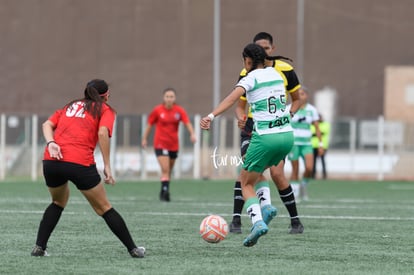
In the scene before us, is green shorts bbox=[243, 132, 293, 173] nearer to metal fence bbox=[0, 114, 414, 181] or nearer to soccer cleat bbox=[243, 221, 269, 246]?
soccer cleat bbox=[243, 221, 269, 246]

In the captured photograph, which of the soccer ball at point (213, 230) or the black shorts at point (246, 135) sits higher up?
the black shorts at point (246, 135)

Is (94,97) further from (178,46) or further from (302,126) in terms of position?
(178,46)

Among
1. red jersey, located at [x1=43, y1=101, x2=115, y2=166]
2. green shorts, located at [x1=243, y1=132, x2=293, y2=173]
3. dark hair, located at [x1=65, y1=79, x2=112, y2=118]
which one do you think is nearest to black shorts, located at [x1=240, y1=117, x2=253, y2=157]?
green shorts, located at [x1=243, y1=132, x2=293, y2=173]

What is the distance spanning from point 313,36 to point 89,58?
1078cm

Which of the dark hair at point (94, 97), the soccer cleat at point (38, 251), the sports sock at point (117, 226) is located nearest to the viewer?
the dark hair at point (94, 97)

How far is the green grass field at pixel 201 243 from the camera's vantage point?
9.13 metres

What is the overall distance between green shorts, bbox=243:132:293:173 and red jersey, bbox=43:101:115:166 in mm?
1810

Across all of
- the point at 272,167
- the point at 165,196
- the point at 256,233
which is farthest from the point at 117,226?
the point at 165,196

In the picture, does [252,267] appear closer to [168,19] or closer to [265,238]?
[265,238]

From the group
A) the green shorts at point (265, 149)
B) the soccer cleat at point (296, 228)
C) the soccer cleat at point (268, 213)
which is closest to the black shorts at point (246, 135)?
the soccer cleat at point (268, 213)

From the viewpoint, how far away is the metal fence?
33406 mm

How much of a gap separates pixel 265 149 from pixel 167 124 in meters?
10.4

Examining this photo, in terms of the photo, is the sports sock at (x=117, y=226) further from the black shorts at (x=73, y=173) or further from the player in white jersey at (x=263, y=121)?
the player in white jersey at (x=263, y=121)

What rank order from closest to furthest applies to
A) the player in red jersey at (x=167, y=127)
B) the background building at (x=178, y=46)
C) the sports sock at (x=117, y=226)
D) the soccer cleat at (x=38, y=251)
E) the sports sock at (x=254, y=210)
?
1. the sports sock at (x=117, y=226)
2. the soccer cleat at (x=38, y=251)
3. the sports sock at (x=254, y=210)
4. the player in red jersey at (x=167, y=127)
5. the background building at (x=178, y=46)
